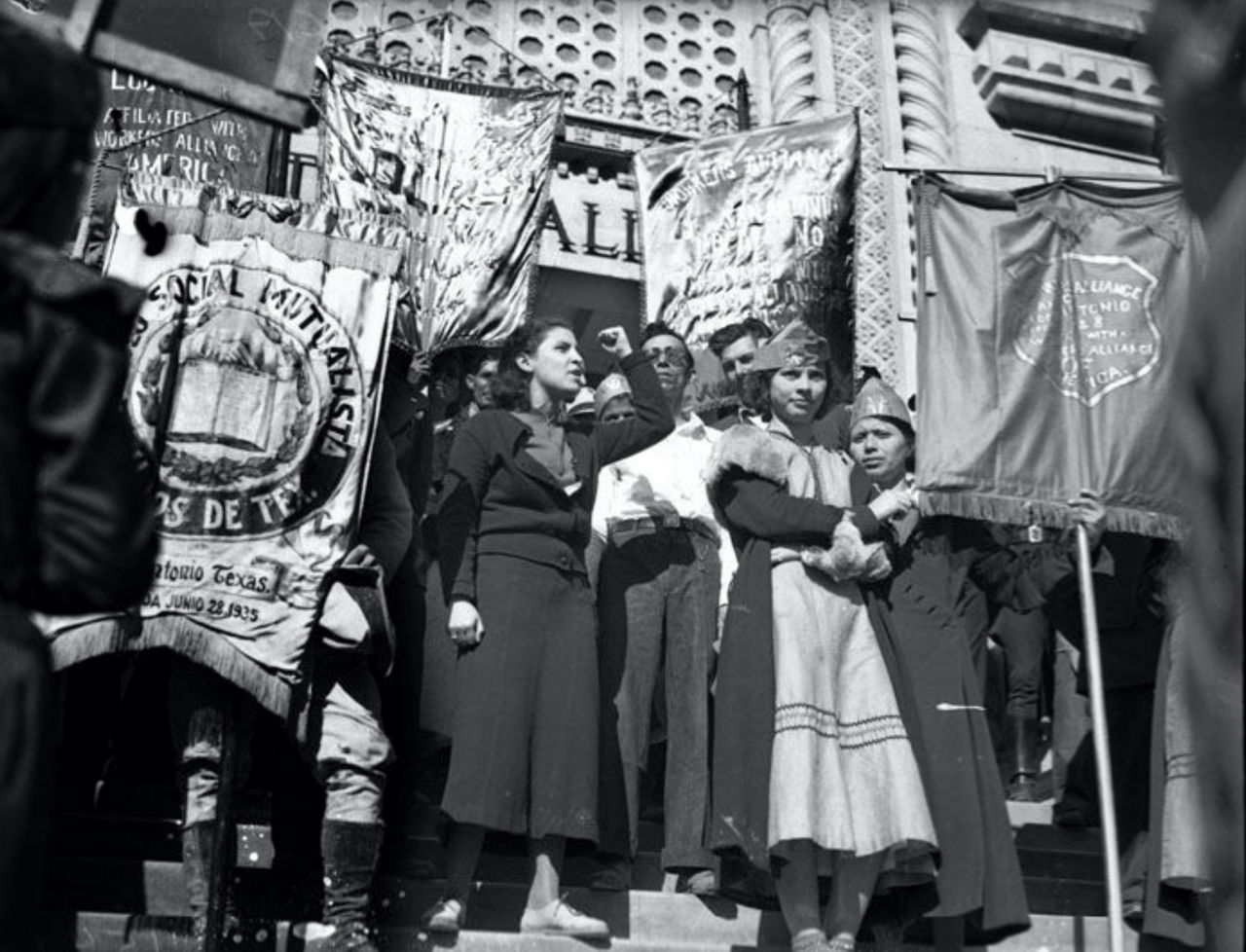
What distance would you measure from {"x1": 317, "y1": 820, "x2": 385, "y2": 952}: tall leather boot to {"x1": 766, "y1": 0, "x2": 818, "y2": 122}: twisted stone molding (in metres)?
6.39

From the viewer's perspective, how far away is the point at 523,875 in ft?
21.0

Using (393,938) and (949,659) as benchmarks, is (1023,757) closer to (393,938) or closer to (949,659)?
(949,659)

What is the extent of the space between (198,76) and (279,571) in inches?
113

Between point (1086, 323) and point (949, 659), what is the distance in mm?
1935

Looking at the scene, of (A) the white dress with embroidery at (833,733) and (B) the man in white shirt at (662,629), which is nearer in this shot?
(A) the white dress with embroidery at (833,733)

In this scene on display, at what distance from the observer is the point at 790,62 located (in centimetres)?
1115

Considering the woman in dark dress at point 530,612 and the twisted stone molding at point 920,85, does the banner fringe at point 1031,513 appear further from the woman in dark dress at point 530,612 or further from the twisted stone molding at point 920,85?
the twisted stone molding at point 920,85

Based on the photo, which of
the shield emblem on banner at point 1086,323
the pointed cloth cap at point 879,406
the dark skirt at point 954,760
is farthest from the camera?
the shield emblem on banner at point 1086,323

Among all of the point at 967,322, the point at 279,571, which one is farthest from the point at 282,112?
the point at 967,322

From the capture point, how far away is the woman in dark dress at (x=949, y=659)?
5.93m

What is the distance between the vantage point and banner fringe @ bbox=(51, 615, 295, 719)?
562 cm

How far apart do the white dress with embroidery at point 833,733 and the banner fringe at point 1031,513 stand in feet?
2.67

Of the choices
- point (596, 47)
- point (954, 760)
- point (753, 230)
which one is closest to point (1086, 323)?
point (753, 230)

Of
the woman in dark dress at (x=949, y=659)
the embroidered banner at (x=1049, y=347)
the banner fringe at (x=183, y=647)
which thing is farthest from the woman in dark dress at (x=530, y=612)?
the embroidered banner at (x=1049, y=347)
